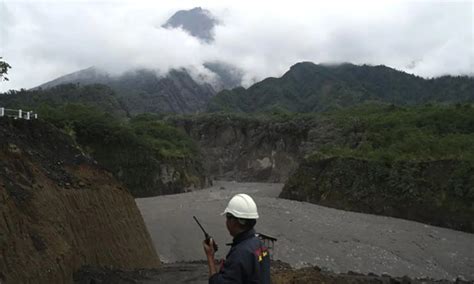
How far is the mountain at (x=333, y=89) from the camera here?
280ft

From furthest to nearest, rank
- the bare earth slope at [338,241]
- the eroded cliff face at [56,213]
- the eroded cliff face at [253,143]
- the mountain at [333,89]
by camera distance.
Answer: the mountain at [333,89] < the eroded cliff face at [253,143] < the bare earth slope at [338,241] < the eroded cliff face at [56,213]

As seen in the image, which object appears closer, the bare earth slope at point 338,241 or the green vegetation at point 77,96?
the bare earth slope at point 338,241

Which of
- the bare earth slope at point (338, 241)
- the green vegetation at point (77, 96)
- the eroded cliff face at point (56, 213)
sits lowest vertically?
the bare earth slope at point (338, 241)

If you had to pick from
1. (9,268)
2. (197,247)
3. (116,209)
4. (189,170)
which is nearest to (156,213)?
(197,247)

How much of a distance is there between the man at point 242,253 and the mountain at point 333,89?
3170 inches

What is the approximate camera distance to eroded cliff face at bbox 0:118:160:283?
26.3ft

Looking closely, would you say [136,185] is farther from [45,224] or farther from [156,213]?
[45,224]

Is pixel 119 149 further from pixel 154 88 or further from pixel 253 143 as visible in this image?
pixel 154 88

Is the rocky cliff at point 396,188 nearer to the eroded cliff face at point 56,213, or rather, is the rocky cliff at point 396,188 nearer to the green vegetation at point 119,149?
the green vegetation at point 119,149

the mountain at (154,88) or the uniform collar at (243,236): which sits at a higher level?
the mountain at (154,88)

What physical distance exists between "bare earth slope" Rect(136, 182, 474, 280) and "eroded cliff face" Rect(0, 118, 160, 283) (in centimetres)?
505

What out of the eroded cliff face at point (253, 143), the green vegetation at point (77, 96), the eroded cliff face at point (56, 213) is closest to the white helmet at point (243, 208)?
the eroded cliff face at point (56, 213)

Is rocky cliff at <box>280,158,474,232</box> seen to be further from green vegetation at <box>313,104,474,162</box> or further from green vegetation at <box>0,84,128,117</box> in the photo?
green vegetation at <box>0,84,128,117</box>

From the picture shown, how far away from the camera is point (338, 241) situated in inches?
757
